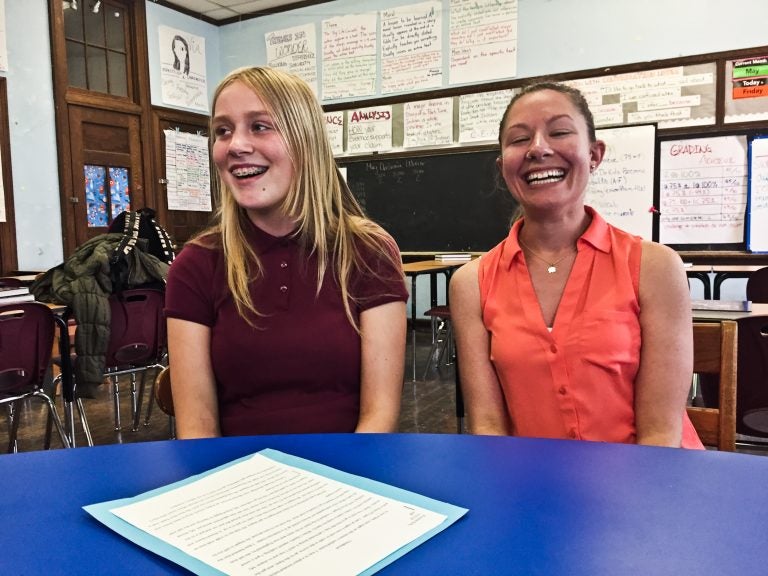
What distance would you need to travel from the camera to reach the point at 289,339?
118 centimetres

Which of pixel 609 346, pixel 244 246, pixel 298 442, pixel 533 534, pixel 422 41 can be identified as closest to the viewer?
pixel 533 534

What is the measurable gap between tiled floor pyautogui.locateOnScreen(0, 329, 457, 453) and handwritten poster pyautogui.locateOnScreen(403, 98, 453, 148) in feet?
8.01

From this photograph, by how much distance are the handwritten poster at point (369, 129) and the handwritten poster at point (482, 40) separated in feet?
2.45

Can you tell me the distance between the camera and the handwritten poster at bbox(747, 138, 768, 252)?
15.1ft

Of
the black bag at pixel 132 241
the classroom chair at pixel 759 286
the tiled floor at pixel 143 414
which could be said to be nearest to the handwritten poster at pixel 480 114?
the tiled floor at pixel 143 414

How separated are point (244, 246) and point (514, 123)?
23.9 inches

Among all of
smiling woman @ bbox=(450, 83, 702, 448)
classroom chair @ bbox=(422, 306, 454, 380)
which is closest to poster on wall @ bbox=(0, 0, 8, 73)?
classroom chair @ bbox=(422, 306, 454, 380)

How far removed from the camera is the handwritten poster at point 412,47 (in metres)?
5.70

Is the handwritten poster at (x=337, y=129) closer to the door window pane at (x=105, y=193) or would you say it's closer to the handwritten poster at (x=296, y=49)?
the handwritten poster at (x=296, y=49)

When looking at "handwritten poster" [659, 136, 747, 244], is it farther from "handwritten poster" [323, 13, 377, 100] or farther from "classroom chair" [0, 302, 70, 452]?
"classroom chair" [0, 302, 70, 452]

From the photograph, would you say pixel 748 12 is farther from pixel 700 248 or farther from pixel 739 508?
pixel 739 508

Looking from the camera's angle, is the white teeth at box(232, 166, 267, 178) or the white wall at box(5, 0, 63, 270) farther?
the white wall at box(5, 0, 63, 270)

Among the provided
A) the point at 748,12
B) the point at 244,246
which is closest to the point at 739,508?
the point at 244,246

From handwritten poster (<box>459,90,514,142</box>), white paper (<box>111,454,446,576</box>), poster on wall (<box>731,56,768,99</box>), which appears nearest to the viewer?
white paper (<box>111,454,446,576</box>)
